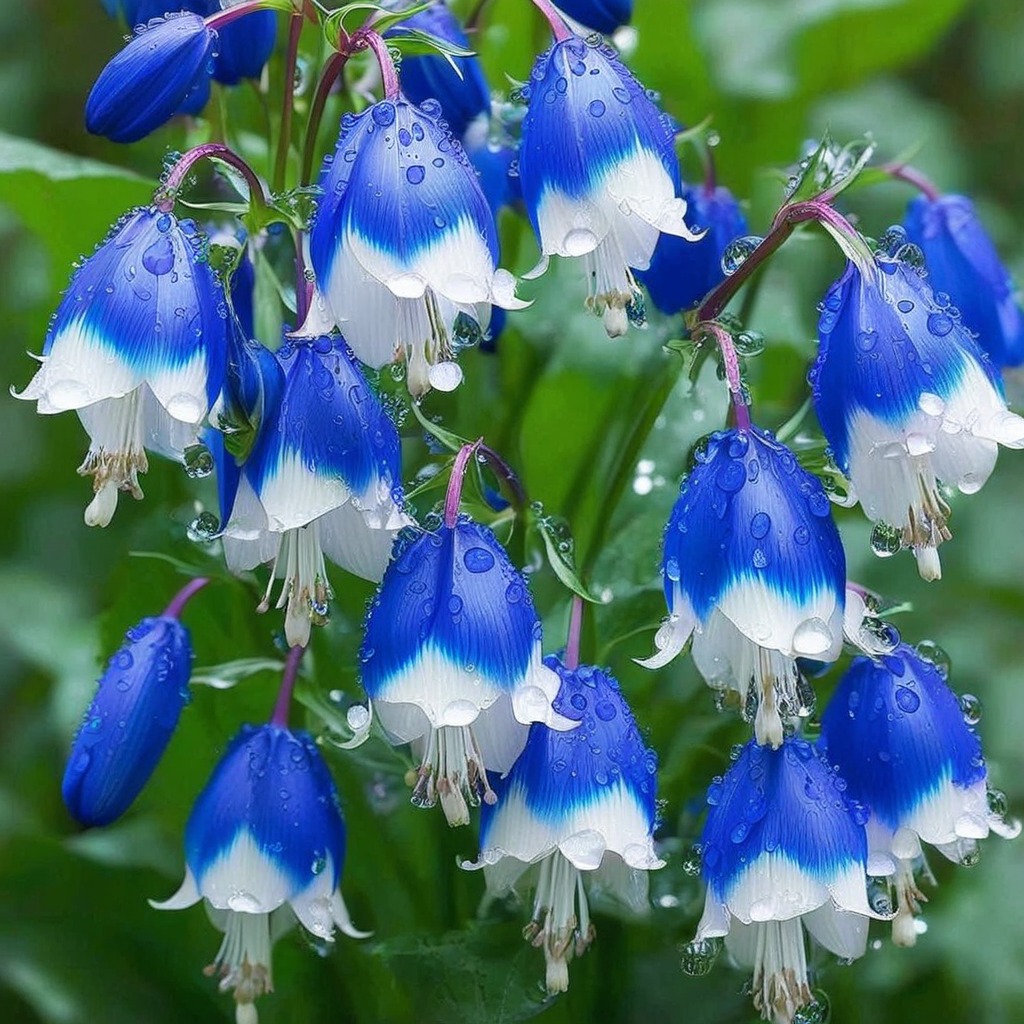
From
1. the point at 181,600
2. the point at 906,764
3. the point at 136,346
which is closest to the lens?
the point at 136,346

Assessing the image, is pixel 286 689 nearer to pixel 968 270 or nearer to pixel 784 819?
pixel 784 819

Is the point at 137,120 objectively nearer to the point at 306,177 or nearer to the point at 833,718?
the point at 306,177

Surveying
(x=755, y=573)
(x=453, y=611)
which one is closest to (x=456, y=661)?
(x=453, y=611)

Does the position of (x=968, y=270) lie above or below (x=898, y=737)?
above

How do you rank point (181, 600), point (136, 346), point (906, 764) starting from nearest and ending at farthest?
1. point (136, 346)
2. point (906, 764)
3. point (181, 600)

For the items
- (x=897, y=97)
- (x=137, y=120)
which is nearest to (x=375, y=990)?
(x=137, y=120)

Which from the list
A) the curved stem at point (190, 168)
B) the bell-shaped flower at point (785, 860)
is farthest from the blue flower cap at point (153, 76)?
the bell-shaped flower at point (785, 860)

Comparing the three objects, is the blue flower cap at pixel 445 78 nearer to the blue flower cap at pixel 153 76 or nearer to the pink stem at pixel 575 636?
the blue flower cap at pixel 153 76
